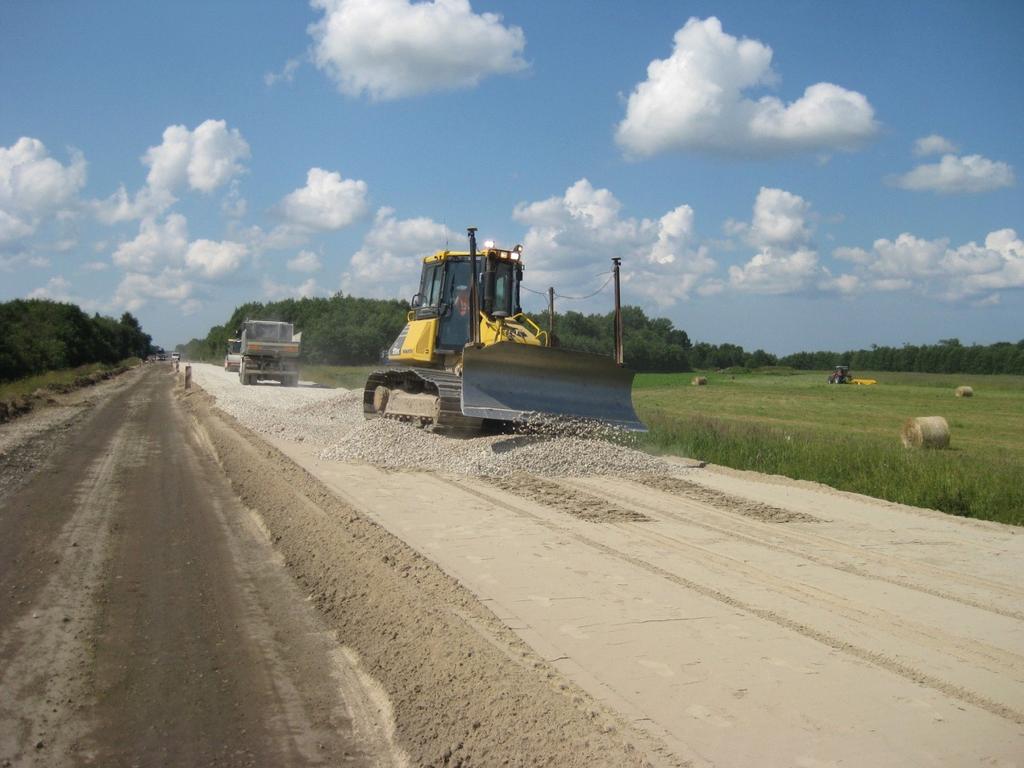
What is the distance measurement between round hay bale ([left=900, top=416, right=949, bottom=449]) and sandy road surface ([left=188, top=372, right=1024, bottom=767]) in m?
11.7

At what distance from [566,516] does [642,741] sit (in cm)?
503

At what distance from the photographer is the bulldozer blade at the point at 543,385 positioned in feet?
41.4

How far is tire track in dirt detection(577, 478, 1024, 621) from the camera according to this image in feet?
20.0

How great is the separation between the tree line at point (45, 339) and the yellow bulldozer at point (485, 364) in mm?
27846

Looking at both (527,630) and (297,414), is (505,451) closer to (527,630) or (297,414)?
(527,630)

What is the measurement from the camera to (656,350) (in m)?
66.4

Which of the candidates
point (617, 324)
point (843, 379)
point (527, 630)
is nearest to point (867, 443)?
point (617, 324)

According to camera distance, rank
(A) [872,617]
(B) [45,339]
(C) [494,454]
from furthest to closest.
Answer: (B) [45,339]
(C) [494,454]
(A) [872,617]

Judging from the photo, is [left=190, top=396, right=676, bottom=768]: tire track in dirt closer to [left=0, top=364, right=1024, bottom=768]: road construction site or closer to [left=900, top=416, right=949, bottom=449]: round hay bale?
[left=0, top=364, right=1024, bottom=768]: road construction site

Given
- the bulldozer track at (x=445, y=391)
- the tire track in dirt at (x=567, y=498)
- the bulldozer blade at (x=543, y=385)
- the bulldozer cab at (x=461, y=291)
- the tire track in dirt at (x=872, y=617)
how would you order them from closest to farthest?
the tire track in dirt at (x=872, y=617) → the tire track in dirt at (x=567, y=498) → the bulldozer blade at (x=543, y=385) → the bulldozer track at (x=445, y=391) → the bulldozer cab at (x=461, y=291)

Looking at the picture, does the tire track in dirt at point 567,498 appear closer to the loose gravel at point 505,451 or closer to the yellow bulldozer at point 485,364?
the loose gravel at point 505,451

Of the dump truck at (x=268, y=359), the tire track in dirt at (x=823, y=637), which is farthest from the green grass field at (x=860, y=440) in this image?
the tire track in dirt at (x=823, y=637)

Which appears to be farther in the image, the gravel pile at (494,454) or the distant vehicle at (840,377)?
the distant vehicle at (840,377)

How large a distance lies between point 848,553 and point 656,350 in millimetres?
59712
